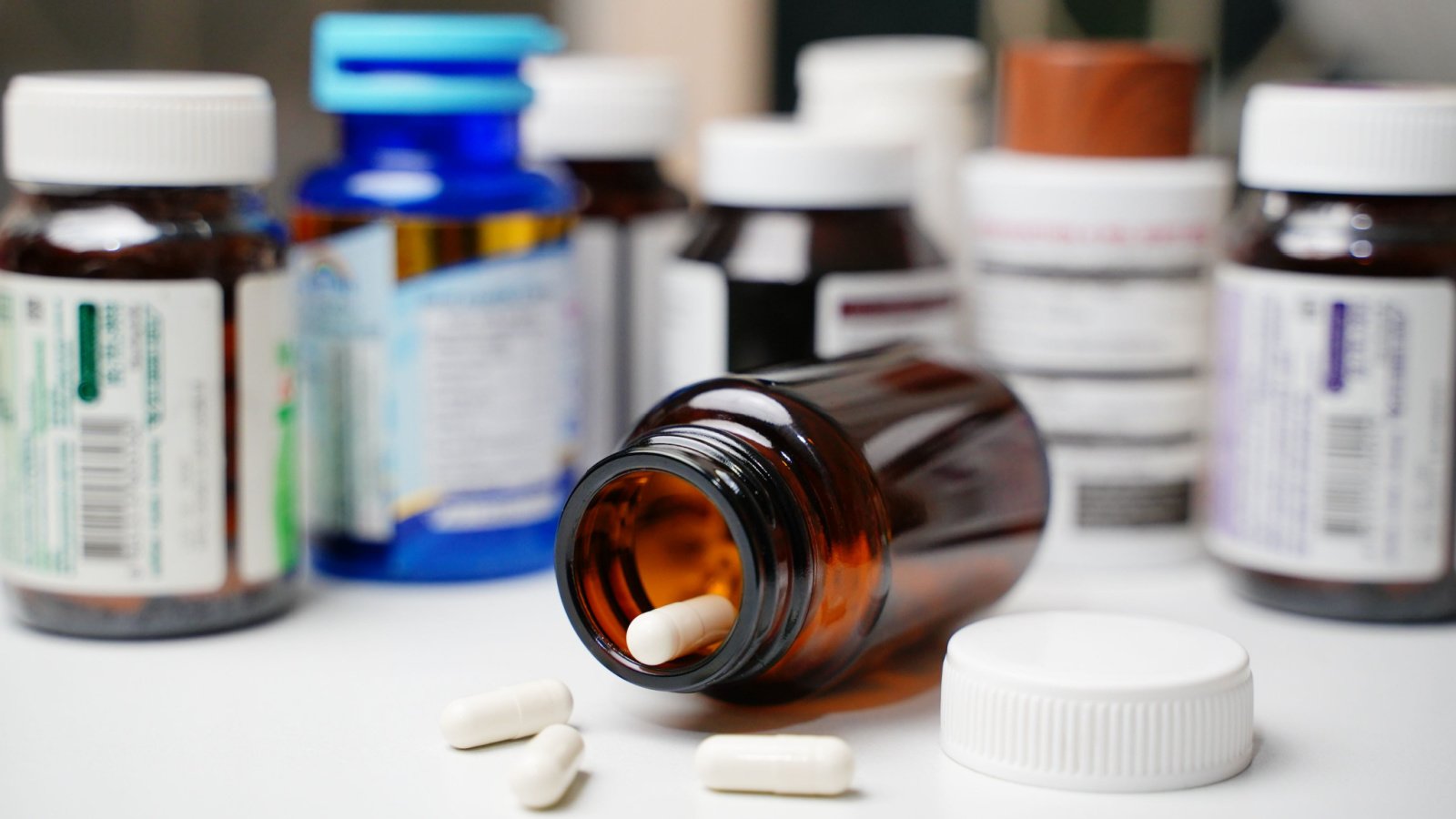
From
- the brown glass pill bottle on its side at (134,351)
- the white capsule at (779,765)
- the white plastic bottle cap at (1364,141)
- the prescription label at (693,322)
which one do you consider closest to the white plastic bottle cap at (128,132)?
the brown glass pill bottle on its side at (134,351)

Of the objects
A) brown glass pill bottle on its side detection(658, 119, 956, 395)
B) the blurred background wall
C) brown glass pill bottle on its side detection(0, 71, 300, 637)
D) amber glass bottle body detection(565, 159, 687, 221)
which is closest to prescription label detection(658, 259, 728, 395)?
brown glass pill bottle on its side detection(658, 119, 956, 395)

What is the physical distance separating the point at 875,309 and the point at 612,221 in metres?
0.20

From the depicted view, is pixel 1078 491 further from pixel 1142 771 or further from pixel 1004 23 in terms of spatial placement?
pixel 1004 23

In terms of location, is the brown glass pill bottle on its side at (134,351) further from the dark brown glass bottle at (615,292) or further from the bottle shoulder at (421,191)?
the dark brown glass bottle at (615,292)

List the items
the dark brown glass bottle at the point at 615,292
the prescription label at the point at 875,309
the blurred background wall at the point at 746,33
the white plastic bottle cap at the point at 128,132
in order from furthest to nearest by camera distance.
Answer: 1. the blurred background wall at the point at 746,33
2. the dark brown glass bottle at the point at 615,292
3. the prescription label at the point at 875,309
4. the white plastic bottle cap at the point at 128,132

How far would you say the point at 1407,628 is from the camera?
78 cm

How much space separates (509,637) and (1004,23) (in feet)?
2.69

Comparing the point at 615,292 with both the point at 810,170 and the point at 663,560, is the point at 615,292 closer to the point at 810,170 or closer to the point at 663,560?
the point at 810,170

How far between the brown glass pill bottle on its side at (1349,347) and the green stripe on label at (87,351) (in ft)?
1.71

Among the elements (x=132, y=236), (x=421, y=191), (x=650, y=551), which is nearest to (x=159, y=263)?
(x=132, y=236)

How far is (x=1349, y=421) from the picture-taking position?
2.52 feet

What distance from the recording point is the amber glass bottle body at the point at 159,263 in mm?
710

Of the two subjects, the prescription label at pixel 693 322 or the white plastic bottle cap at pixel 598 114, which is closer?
the prescription label at pixel 693 322

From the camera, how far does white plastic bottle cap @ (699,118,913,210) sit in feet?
2.72
